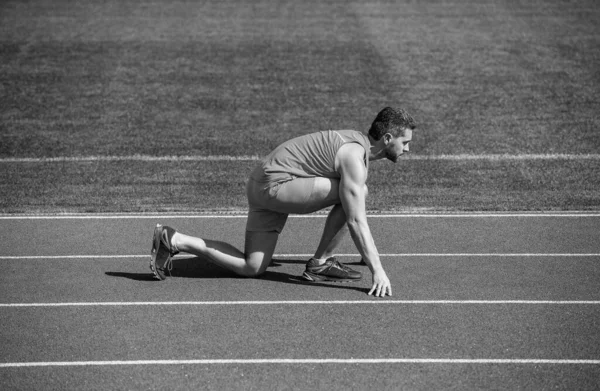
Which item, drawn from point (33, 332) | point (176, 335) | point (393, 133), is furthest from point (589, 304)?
point (33, 332)

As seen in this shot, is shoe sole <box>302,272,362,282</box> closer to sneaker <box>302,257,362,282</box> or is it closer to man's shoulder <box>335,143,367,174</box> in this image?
sneaker <box>302,257,362,282</box>

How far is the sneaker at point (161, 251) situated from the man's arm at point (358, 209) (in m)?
1.46

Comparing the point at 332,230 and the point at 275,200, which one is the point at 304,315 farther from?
the point at 275,200

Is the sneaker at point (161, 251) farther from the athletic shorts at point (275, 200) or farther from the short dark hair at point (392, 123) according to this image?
the short dark hair at point (392, 123)

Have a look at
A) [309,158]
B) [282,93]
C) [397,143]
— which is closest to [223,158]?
[282,93]

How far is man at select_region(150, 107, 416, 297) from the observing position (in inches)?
264

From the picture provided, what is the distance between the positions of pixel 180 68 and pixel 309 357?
1200 cm

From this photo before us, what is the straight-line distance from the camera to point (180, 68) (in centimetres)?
1684

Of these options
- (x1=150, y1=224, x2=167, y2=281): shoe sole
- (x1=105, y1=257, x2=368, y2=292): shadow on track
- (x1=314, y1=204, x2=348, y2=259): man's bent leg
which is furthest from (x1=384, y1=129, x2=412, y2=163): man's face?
(x1=150, y1=224, x2=167, y2=281): shoe sole

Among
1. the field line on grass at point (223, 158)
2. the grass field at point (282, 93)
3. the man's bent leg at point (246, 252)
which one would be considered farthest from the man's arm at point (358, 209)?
the field line on grass at point (223, 158)

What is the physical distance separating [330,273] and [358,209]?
2.48 feet

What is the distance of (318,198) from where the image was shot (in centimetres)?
691

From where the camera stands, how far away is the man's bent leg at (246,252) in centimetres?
709

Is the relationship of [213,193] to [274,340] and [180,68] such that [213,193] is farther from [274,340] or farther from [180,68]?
[180,68]
